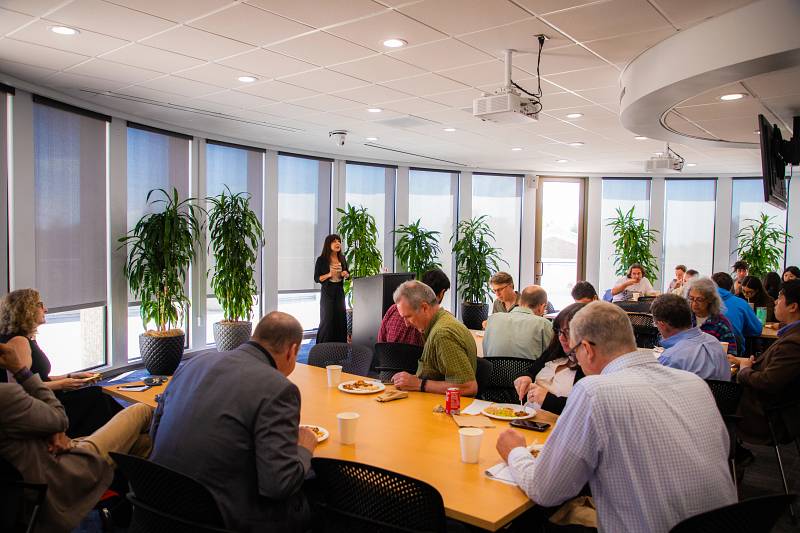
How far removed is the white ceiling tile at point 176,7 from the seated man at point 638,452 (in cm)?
316

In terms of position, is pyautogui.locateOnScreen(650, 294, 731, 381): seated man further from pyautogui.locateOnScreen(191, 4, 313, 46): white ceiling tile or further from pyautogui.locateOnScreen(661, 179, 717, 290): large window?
pyautogui.locateOnScreen(661, 179, 717, 290): large window

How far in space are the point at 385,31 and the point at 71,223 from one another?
4229 mm

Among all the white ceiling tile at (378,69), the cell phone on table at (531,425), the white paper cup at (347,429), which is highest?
the white ceiling tile at (378,69)

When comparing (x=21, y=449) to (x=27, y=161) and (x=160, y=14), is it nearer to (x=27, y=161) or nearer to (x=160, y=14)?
(x=160, y=14)

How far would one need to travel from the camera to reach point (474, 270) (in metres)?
10.8

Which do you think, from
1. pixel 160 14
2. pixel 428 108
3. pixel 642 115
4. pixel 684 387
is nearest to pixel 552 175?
pixel 428 108

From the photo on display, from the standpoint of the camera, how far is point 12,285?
217 inches

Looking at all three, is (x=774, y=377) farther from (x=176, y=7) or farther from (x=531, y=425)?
(x=176, y=7)

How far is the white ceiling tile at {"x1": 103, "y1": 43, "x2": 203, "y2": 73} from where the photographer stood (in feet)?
15.0

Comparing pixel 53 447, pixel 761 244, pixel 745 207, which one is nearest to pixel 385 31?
pixel 53 447

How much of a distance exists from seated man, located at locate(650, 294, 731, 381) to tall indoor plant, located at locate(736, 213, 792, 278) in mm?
8148

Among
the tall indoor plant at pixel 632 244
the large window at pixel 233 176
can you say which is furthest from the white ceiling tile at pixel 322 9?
the tall indoor plant at pixel 632 244

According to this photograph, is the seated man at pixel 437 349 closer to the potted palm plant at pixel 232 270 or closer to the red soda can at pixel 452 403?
the red soda can at pixel 452 403

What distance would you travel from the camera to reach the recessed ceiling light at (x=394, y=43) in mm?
4266
